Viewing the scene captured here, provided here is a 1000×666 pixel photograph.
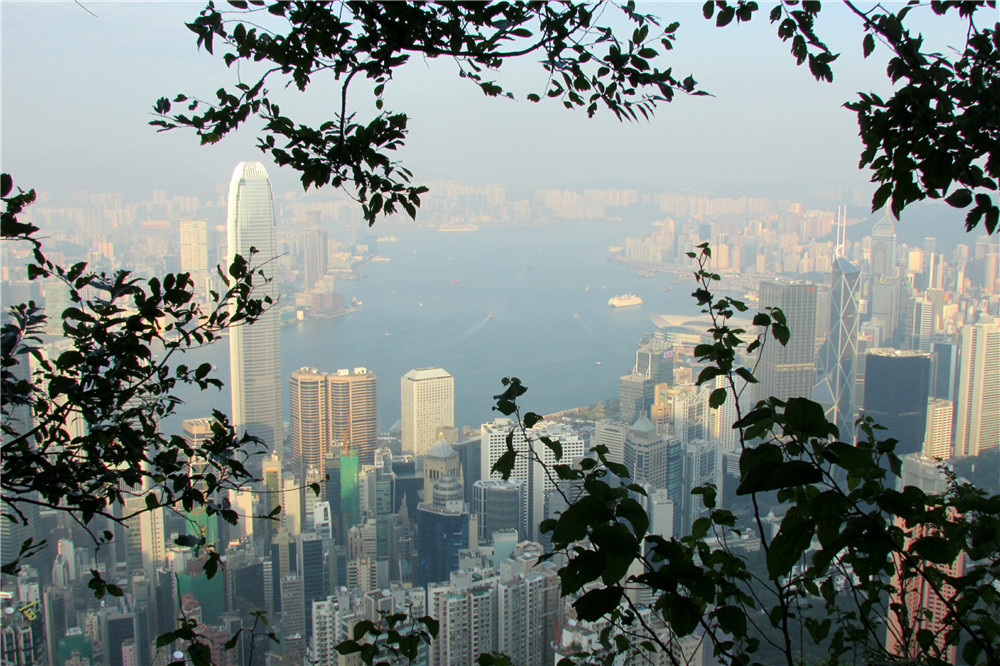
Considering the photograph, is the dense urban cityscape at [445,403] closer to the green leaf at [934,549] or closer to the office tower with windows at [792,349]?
the office tower with windows at [792,349]

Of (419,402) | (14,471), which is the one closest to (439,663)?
(14,471)

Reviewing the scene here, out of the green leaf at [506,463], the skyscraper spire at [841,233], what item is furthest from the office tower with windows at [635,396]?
→ the green leaf at [506,463]

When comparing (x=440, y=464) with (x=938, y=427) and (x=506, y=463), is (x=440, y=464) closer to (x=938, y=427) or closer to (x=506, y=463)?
(x=938, y=427)

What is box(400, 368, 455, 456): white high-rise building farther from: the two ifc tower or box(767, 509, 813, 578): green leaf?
box(767, 509, 813, 578): green leaf

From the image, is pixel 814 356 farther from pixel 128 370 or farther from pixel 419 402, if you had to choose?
pixel 128 370

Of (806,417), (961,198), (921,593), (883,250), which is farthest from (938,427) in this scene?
(806,417)
